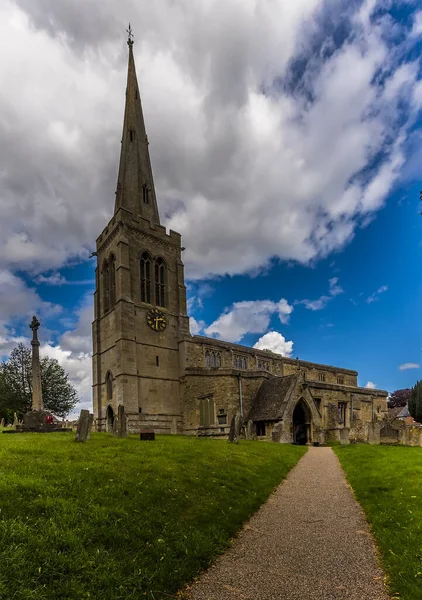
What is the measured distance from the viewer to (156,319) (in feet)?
117

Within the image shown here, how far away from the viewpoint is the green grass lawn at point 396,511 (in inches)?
193

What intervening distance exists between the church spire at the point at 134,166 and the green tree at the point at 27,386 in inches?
871

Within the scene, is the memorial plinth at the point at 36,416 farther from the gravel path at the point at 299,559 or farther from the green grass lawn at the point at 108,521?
the gravel path at the point at 299,559

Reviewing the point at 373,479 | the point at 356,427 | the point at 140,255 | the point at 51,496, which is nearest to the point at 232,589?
the point at 51,496

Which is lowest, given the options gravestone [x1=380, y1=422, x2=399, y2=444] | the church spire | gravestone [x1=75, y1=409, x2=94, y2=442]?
gravestone [x1=380, y1=422, x2=399, y2=444]

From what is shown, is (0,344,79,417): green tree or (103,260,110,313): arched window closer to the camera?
(103,260,110,313): arched window

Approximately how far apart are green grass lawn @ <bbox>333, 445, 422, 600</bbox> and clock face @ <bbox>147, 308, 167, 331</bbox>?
23.7m

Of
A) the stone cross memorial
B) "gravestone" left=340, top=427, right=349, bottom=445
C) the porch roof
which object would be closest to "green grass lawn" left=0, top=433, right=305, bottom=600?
the stone cross memorial

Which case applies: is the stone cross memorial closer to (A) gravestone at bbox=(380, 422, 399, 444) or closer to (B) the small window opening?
(B) the small window opening

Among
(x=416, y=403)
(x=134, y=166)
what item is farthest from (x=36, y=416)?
(x=416, y=403)

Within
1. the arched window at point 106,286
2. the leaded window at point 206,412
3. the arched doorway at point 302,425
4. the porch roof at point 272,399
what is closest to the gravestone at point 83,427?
the porch roof at point 272,399

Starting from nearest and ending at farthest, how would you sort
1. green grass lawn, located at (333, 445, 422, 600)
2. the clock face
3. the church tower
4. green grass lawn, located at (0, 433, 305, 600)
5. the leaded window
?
green grass lawn, located at (0, 433, 305, 600), green grass lawn, located at (333, 445, 422, 600), the leaded window, the church tower, the clock face

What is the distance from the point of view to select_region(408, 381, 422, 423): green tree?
121 ft

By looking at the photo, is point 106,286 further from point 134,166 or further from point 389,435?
point 389,435
